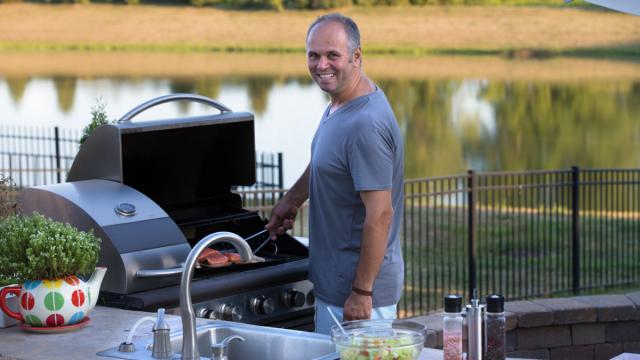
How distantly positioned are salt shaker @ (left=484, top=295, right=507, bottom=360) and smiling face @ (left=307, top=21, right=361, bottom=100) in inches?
47.3

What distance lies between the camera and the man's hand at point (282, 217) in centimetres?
497

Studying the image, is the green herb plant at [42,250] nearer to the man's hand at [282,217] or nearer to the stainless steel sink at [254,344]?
the stainless steel sink at [254,344]

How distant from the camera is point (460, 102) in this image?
40.8 m

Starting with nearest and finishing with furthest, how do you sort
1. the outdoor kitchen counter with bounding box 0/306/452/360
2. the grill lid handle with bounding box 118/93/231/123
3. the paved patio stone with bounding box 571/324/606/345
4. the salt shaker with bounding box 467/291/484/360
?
the salt shaker with bounding box 467/291/484/360
the outdoor kitchen counter with bounding box 0/306/452/360
the grill lid handle with bounding box 118/93/231/123
the paved patio stone with bounding box 571/324/606/345

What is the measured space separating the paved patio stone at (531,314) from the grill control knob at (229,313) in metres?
2.48

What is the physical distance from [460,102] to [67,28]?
14.0 m

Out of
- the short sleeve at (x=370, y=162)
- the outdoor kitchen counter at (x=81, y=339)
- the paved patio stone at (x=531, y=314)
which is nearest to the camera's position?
the outdoor kitchen counter at (x=81, y=339)

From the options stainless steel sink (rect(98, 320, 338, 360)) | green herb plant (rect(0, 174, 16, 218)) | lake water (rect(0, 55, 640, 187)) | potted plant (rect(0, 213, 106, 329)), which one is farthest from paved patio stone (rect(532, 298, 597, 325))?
lake water (rect(0, 55, 640, 187))

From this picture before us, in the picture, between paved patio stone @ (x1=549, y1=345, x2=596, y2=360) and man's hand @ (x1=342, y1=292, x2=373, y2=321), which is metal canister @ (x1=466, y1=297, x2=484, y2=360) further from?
paved patio stone @ (x1=549, y1=345, x2=596, y2=360)

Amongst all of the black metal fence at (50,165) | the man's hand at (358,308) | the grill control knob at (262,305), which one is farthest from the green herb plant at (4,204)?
the black metal fence at (50,165)

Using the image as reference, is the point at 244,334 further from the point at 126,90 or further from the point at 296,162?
the point at 126,90

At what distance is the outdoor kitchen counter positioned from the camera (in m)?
3.77

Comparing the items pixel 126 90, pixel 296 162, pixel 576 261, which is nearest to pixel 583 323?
pixel 576 261

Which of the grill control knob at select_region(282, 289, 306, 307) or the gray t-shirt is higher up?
the gray t-shirt
